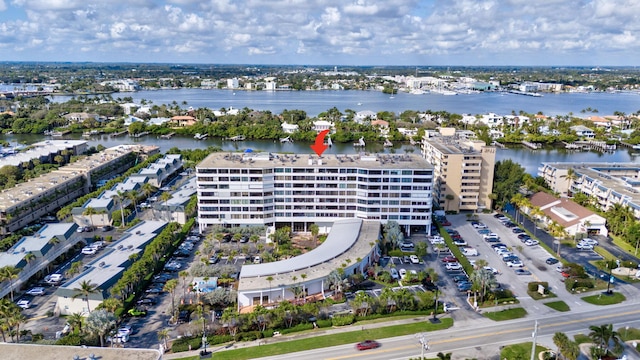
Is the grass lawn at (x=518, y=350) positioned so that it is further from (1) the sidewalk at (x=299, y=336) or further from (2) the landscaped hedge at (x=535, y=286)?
(2) the landscaped hedge at (x=535, y=286)

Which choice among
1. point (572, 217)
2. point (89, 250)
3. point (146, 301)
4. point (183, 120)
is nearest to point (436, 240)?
point (572, 217)

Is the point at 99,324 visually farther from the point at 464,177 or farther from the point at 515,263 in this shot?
the point at 464,177

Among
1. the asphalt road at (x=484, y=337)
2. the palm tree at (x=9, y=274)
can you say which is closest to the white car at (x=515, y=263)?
the asphalt road at (x=484, y=337)

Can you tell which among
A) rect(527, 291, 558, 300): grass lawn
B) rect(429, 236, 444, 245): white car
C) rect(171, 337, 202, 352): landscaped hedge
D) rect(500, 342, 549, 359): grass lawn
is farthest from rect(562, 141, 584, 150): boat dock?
rect(171, 337, 202, 352): landscaped hedge

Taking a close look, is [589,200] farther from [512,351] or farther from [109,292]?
[109,292]

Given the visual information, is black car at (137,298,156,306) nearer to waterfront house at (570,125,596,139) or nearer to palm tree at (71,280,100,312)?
palm tree at (71,280,100,312)

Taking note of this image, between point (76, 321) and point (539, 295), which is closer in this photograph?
point (76, 321)
